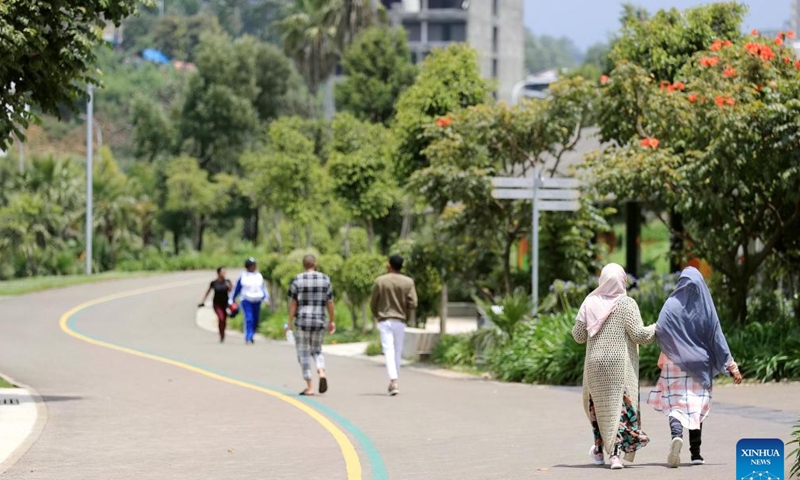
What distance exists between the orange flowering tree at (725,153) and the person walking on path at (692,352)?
7.77 m

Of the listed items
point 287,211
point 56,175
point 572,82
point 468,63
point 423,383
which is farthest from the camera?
point 56,175

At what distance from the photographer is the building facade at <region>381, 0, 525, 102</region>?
119 m

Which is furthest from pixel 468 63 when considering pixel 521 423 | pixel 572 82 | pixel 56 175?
pixel 56 175

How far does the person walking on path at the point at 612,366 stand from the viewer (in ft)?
35.2

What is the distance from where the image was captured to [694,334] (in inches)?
433

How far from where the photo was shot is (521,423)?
573 inches

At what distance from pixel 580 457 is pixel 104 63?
122m

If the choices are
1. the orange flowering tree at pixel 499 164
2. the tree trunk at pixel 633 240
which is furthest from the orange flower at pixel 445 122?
the tree trunk at pixel 633 240

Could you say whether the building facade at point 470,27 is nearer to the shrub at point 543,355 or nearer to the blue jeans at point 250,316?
the blue jeans at point 250,316

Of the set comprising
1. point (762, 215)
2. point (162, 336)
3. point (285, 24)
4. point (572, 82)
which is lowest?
point (162, 336)

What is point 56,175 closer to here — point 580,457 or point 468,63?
point 468,63

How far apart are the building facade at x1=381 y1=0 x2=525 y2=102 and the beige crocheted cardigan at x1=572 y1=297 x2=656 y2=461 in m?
105

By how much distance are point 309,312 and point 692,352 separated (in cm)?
732

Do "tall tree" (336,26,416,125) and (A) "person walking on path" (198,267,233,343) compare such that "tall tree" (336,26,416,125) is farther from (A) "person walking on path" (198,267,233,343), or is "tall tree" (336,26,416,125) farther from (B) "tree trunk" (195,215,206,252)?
(B) "tree trunk" (195,215,206,252)
